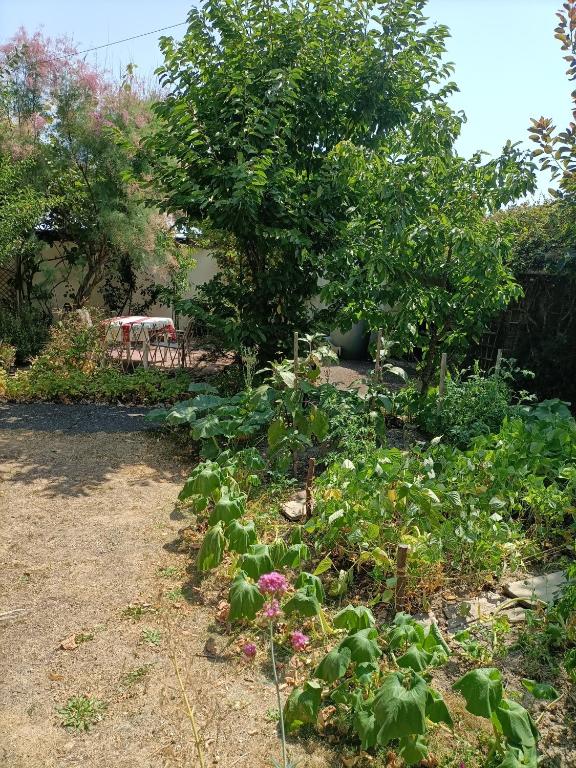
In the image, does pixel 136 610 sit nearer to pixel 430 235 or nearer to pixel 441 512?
pixel 441 512

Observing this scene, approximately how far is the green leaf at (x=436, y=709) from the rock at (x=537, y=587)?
3.58 ft

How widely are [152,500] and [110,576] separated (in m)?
1.18

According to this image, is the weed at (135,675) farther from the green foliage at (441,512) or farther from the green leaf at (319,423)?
the green leaf at (319,423)

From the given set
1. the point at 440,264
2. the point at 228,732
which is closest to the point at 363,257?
the point at 440,264

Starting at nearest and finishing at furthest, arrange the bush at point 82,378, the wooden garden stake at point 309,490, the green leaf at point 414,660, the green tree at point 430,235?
the green leaf at point 414,660 → the wooden garden stake at point 309,490 → the green tree at point 430,235 → the bush at point 82,378

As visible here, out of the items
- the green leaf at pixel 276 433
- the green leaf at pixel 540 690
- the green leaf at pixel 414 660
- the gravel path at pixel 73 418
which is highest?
the green leaf at pixel 276 433

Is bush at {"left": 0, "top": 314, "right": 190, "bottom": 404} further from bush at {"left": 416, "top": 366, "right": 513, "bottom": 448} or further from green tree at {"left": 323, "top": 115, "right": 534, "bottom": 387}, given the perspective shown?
bush at {"left": 416, "top": 366, "right": 513, "bottom": 448}

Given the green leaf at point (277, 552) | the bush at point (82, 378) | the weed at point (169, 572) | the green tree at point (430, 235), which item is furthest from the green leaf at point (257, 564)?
the bush at point (82, 378)

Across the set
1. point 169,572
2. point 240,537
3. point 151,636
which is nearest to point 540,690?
point 240,537

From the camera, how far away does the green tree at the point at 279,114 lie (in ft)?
20.3

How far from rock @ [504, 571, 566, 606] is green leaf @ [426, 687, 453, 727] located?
1.09 m

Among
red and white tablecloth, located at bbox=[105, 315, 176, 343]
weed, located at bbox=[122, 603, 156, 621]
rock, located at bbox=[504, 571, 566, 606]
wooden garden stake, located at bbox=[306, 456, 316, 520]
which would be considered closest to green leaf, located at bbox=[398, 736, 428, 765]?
rock, located at bbox=[504, 571, 566, 606]

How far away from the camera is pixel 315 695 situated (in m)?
2.18

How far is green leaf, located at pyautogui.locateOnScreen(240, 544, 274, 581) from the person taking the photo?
2.84m
